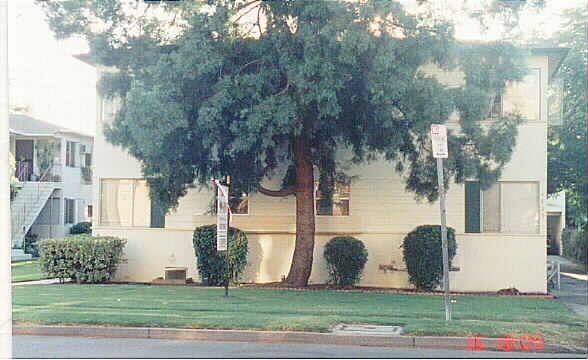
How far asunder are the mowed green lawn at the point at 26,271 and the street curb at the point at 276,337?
11182 millimetres

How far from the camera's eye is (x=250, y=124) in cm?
1617

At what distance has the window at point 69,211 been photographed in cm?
3972

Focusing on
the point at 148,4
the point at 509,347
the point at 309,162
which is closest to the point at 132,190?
the point at 309,162

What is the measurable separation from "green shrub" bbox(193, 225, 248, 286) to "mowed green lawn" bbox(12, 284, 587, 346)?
1463mm

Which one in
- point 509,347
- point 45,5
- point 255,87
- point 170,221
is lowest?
point 509,347

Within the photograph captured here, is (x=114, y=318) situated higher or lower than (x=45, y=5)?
lower

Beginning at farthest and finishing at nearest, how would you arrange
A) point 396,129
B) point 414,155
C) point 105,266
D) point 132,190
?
point 132,190
point 105,266
point 414,155
point 396,129

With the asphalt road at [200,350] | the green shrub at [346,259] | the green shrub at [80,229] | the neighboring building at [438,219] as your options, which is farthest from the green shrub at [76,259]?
the green shrub at [80,229]

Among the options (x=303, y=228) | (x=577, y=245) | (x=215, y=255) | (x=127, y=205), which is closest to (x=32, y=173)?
(x=127, y=205)

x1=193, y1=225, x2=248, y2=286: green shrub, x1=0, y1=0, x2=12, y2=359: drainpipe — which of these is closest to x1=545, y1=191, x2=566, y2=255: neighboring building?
x1=193, y1=225, x2=248, y2=286: green shrub

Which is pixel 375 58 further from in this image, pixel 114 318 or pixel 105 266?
pixel 105 266

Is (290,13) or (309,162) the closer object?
(290,13)

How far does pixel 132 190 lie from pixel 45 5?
8434 mm

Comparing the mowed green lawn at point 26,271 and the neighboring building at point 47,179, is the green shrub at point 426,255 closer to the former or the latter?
the mowed green lawn at point 26,271
